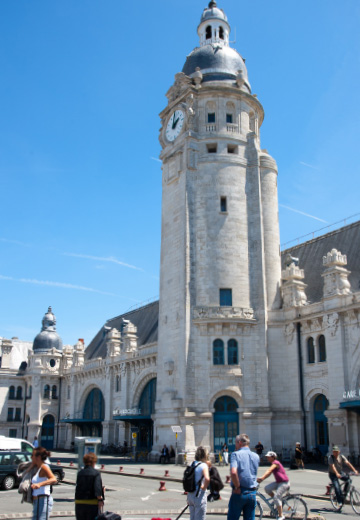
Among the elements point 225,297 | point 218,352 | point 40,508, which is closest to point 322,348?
point 218,352

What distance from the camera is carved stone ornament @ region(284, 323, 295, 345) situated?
4222cm

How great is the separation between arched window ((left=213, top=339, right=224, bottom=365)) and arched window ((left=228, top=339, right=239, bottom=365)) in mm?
528

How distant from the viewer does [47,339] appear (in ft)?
270

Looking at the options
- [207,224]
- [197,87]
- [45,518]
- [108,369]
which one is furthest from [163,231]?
[45,518]

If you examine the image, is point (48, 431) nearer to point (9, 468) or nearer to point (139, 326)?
point (139, 326)

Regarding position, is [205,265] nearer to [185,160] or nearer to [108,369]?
[185,160]

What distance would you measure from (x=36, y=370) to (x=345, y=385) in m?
52.0

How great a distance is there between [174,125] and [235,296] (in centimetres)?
1584

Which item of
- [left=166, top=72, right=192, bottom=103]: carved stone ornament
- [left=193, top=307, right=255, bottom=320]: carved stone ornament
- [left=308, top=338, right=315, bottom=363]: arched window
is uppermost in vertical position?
[left=166, top=72, right=192, bottom=103]: carved stone ornament

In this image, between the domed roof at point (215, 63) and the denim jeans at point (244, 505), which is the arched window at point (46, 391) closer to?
the domed roof at point (215, 63)

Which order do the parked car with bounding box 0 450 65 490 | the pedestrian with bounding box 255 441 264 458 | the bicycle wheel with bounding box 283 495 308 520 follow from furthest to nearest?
the pedestrian with bounding box 255 441 264 458, the parked car with bounding box 0 450 65 490, the bicycle wheel with bounding box 283 495 308 520

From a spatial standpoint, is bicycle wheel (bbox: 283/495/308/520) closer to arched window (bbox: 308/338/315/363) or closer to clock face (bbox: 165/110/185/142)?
arched window (bbox: 308/338/315/363)

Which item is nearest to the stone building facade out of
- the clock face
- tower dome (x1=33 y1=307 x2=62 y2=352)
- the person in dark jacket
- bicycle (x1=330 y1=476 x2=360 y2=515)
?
the clock face

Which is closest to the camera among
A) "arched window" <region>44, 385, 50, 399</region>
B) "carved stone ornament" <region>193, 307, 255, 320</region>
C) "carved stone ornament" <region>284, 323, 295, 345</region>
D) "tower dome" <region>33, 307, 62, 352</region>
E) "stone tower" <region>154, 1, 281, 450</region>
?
"stone tower" <region>154, 1, 281, 450</region>
